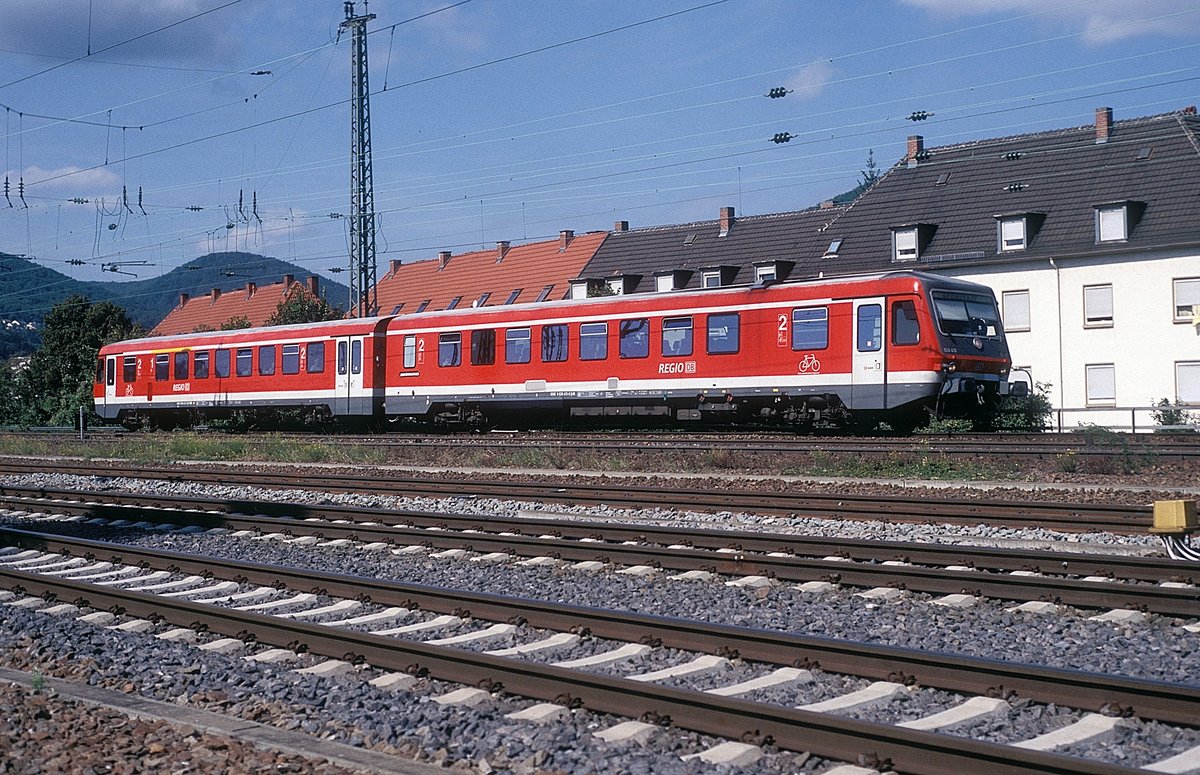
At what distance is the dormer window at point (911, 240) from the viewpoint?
145ft

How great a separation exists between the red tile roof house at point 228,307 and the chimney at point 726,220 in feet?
103

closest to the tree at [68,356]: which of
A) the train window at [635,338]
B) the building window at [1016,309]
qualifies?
the train window at [635,338]

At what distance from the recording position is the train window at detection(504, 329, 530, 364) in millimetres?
28453

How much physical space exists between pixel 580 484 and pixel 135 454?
1447 centimetres

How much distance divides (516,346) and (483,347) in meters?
1.11

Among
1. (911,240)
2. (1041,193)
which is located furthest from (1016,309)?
(911,240)

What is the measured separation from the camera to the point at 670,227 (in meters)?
57.0

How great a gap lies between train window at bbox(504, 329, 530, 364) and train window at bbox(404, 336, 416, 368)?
11.1 feet

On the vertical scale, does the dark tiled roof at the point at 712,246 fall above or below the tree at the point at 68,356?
above

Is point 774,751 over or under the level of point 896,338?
under

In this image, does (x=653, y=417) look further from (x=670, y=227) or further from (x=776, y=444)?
(x=670, y=227)

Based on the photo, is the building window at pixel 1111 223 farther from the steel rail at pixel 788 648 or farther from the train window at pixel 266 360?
the steel rail at pixel 788 648

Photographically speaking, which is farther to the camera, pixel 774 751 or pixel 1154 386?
pixel 1154 386

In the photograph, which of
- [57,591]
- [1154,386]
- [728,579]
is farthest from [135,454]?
[1154,386]
